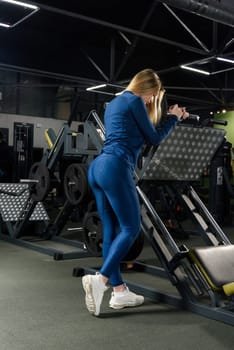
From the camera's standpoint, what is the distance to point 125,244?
2480 millimetres

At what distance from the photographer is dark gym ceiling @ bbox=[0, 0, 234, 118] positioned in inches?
328

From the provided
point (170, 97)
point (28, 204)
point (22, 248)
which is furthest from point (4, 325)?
point (170, 97)

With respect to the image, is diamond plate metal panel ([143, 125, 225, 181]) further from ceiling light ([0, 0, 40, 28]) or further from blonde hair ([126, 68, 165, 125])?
ceiling light ([0, 0, 40, 28])

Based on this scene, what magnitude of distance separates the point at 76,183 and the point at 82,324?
87.4 inches

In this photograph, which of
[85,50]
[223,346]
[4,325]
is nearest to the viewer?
[223,346]

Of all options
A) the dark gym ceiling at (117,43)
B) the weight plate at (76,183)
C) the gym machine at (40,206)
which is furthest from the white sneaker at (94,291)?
the dark gym ceiling at (117,43)

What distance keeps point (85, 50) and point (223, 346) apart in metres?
10.5

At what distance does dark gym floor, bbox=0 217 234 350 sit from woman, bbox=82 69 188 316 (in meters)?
0.20

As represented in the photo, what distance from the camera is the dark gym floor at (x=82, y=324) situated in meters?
2.10

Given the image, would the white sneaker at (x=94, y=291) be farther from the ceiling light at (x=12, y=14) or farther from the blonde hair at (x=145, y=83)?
the ceiling light at (x=12, y=14)

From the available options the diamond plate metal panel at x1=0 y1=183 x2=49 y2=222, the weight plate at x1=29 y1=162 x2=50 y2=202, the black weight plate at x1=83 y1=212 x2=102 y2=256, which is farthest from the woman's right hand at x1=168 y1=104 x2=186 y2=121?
the diamond plate metal panel at x1=0 y1=183 x2=49 y2=222

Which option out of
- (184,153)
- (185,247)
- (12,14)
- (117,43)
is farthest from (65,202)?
(117,43)

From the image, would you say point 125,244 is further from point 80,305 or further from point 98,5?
point 98,5

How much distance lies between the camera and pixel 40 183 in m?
4.91
